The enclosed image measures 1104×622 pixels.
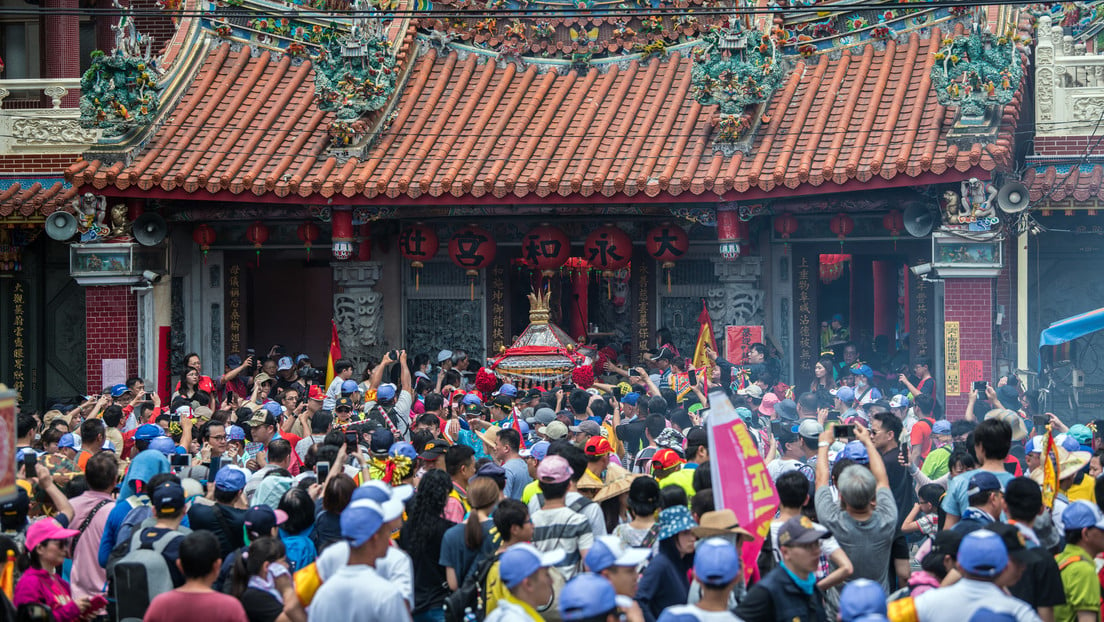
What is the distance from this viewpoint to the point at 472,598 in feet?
23.5

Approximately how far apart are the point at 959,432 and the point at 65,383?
1564 cm

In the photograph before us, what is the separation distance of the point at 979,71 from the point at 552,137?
5.58 metres

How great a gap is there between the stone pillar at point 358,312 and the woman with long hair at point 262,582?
12530 mm

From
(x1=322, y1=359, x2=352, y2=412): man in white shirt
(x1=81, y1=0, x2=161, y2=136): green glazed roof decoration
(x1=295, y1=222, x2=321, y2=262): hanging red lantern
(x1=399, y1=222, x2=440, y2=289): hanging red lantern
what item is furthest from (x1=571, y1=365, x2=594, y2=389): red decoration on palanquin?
(x1=81, y1=0, x2=161, y2=136): green glazed roof decoration

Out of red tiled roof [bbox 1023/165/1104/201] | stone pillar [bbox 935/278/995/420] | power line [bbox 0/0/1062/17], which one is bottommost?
stone pillar [bbox 935/278/995/420]

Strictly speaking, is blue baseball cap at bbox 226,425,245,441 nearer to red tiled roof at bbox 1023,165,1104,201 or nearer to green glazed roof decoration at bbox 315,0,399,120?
green glazed roof decoration at bbox 315,0,399,120

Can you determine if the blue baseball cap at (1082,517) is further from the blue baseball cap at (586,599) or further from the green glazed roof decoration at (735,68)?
the green glazed roof decoration at (735,68)

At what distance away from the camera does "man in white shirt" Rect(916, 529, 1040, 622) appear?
19.0 ft

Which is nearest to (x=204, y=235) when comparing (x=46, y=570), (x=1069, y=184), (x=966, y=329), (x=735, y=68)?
(x=735, y=68)

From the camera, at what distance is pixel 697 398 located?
1447 centimetres

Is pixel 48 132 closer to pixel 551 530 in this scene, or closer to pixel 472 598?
pixel 551 530

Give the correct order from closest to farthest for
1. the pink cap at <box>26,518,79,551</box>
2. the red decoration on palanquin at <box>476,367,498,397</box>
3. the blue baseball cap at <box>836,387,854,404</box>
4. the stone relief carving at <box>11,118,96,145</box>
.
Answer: the pink cap at <box>26,518,79,551</box>
the blue baseball cap at <box>836,387,854,404</box>
the red decoration on palanquin at <box>476,367,498,397</box>
the stone relief carving at <box>11,118,96,145</box>

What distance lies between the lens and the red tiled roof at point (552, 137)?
16.8 metres

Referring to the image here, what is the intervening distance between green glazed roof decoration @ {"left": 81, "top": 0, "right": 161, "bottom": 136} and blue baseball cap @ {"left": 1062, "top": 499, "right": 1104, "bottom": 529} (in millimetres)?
14559
